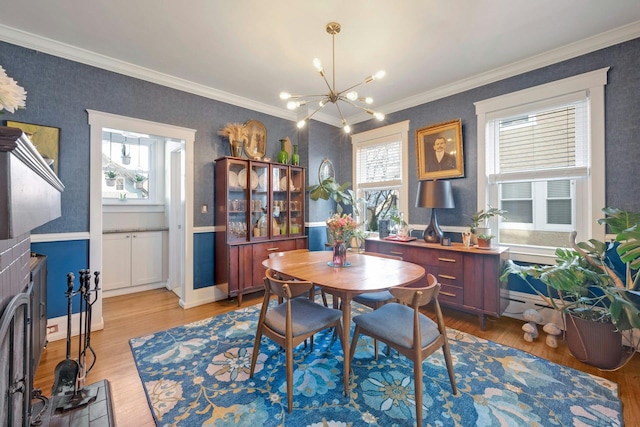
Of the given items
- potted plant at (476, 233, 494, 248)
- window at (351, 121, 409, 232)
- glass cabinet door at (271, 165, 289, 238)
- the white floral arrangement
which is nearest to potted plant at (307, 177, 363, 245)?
window at (351, 121, 409, 232)

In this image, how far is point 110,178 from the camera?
13.1 ft

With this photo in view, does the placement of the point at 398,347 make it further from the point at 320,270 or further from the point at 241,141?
the point at 241,141

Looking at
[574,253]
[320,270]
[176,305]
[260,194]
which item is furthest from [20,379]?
[574,253]

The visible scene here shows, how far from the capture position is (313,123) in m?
4.26

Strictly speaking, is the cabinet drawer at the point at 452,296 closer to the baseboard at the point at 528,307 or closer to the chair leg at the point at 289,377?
the baseboard at the point at 528,307

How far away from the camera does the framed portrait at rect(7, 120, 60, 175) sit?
7.86 ft

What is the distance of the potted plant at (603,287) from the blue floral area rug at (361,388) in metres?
0.25

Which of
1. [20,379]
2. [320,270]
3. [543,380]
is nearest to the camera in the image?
[20,379]

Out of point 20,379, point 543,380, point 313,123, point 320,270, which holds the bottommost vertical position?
point 543,380

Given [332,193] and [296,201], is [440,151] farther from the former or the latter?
[296,201]

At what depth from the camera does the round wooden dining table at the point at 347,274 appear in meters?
1.72

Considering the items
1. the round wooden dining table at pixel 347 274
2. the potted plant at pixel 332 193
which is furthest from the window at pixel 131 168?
the round wooden dining table at pixel 347 274

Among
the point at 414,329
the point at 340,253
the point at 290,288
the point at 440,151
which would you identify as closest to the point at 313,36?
the point at 340,253

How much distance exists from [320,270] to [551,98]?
2.85 metres
